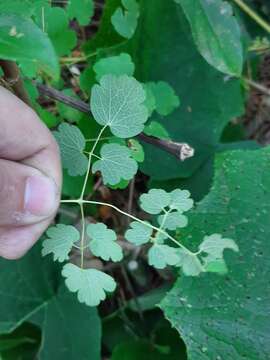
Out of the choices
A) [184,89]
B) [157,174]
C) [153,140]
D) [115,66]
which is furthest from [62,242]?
[184,89]

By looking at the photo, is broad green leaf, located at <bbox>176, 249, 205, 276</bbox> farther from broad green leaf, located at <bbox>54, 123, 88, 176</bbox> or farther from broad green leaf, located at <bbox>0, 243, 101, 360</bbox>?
broad green leaf, located at <bbox>0, 243, 101, 360</bbox>

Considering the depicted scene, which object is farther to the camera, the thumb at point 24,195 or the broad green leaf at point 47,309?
the broad green leaf at point 47,309

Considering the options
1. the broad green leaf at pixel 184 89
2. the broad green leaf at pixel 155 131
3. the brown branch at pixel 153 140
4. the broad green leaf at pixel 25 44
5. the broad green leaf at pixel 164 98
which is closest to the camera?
the broad green leaf at pixel 25 44

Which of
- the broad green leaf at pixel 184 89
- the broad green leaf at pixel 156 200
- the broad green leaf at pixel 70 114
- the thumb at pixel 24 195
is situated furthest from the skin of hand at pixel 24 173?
the broad green leaf at pixel 184 89

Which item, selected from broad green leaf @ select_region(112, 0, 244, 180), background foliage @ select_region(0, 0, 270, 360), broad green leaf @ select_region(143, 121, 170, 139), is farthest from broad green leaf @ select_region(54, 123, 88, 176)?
broad green leaf @ select_region(112, 0, 244, 180)

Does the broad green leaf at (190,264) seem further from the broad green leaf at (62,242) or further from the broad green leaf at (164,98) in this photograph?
the broad green leaf at (164,98)

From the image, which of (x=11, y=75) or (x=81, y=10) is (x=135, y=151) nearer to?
(x=11, y=75)

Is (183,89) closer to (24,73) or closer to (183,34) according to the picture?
(183,34)
